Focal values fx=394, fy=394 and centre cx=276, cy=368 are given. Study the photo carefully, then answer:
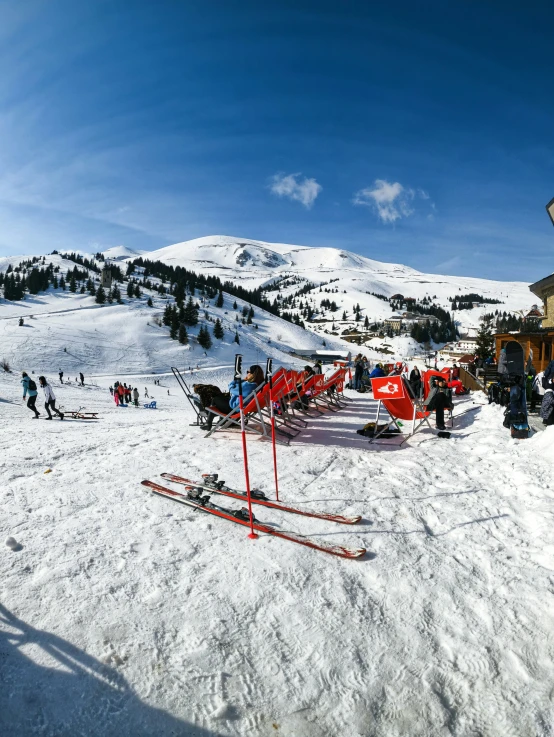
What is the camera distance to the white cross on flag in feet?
28.2

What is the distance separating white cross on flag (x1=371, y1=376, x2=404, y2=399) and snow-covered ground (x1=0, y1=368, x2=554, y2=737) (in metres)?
3.24

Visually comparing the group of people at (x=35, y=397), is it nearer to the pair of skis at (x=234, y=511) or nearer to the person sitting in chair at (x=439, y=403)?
the pair of skis at (x=234, y=511)

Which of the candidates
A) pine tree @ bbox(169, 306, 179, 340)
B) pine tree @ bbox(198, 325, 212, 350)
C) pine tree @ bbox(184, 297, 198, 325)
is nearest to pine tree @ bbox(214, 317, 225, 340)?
pine tree @ bbox(184, 297, 198, 325)

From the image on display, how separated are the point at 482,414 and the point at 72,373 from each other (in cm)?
5964

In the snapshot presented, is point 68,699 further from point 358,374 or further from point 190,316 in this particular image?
point 190,316

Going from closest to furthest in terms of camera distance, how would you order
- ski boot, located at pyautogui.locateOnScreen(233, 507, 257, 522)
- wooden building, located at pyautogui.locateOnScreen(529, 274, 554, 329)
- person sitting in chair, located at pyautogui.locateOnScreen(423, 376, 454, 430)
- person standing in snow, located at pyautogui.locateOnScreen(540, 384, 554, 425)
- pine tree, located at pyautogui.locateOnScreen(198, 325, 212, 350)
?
ski boot, located at pyautogui.locateOnScreen(233, 507, 257, 522), person standing in snow, located at pyautogui.locateOnScreen(540, 384, 554, 425), person sitting in chair, located at pyautogui.locateOnScreen(423, 376, 454, 430), wooden building, located at pyautogui.locateOnScreen(529, 274, 554, 329), pine tree, located at pyautogui.locateOnScreen(198, 325, 212, 350)

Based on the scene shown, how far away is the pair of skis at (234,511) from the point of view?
389 cm

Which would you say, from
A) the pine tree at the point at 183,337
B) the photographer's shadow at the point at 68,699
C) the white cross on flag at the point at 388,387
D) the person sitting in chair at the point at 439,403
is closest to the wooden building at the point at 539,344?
the person sitting in chair at the point at 439,403

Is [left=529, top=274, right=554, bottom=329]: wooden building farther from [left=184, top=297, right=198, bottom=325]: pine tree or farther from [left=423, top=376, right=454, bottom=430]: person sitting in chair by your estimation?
Result: [left=184, top=297, right=198, bottom=325]: pine tree

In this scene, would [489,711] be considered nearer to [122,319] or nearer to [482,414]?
[482,414]

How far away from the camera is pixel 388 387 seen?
8.78m

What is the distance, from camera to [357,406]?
1394cm

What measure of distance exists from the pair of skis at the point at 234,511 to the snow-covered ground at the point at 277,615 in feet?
0.37

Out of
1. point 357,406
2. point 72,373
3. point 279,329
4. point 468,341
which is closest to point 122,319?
point 72,373
